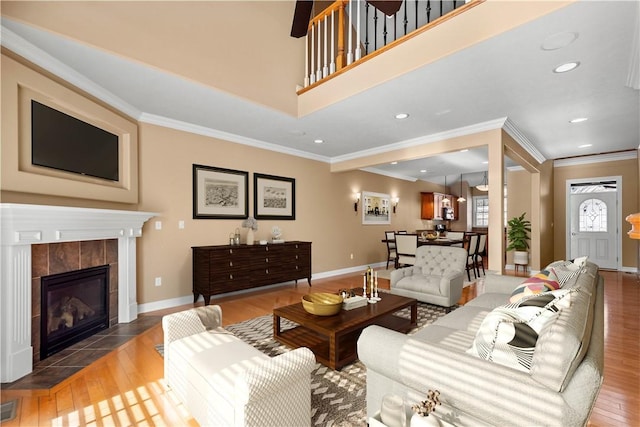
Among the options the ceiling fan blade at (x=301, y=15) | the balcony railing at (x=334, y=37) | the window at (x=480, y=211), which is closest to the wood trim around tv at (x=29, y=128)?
the ceiling fan blade at (x=301, y=15)

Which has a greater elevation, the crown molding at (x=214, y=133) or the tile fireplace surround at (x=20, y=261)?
the crown molding at (x=214, y=133)

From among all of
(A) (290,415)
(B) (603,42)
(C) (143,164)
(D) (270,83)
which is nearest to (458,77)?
(B) (603,42)

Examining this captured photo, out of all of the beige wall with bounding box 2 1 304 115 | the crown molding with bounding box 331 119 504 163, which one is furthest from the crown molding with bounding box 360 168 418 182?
the beige wall with bounding box 2 1 304 115

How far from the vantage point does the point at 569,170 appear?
7352mm

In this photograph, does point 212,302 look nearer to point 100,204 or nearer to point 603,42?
point 100,204

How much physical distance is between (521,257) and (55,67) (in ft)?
28.4

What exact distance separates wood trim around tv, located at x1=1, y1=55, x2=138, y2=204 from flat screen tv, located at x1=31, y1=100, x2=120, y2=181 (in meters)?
0.05

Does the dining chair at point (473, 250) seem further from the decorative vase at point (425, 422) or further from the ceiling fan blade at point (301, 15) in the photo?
the decorative vase at point (425, 422)

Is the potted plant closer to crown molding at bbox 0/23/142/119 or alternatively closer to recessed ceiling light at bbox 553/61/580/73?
recessed ceiling light at bbox 553/61/580/73

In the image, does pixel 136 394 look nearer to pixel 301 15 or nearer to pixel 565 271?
pixel 301 15

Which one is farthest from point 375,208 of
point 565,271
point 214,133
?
point 565,271

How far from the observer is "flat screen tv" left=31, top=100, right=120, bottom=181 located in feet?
8.34

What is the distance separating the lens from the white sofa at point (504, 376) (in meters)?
0.97

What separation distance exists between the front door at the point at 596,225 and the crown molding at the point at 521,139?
199 cm
